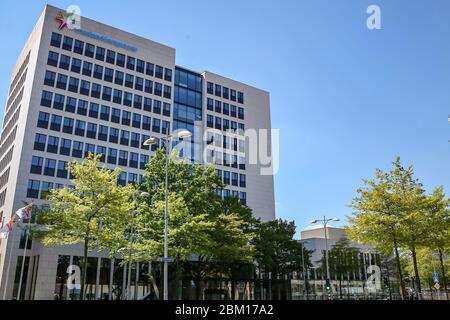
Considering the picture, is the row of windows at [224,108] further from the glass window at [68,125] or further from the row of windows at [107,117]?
the glass window at [68,125]

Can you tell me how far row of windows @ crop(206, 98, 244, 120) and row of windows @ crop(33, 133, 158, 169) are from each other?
53.4 feet

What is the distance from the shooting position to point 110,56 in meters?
67.4

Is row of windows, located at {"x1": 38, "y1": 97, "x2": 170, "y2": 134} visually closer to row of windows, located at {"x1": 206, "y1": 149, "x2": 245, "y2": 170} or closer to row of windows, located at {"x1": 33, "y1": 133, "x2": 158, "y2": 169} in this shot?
row of windows, located at {"x1": 33, "y1": 133, "x2": 158, "y2": 169}

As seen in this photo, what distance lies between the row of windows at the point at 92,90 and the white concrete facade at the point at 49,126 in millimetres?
329

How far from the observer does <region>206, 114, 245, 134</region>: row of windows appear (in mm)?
76938

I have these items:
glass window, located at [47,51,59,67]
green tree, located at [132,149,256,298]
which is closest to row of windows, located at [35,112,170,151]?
glass window, located at [47,51,59,67]

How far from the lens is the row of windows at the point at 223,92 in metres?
79.3

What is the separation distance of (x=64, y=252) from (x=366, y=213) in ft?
130

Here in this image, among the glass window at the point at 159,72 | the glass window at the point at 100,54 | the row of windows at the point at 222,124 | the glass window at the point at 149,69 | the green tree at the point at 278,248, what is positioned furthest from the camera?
the row of windows at the point at 222,124

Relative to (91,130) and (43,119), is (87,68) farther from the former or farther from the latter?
(43,119)

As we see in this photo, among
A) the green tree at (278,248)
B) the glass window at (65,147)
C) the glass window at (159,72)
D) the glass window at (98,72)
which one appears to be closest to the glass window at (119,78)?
the glass window at (98,72)

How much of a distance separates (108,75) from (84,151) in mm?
13541

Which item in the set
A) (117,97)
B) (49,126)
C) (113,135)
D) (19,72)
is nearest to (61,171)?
(49,126)
